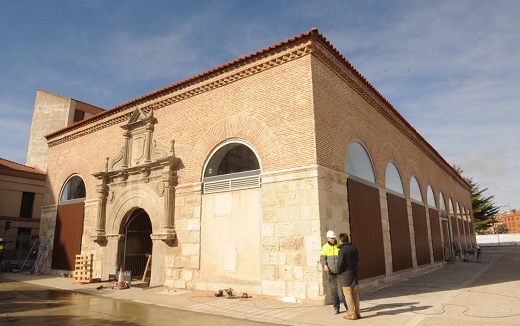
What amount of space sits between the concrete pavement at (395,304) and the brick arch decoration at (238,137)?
3.59 meters

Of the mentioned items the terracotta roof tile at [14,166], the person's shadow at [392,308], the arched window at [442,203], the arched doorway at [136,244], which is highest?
the terracotta roof tile at [14,166]

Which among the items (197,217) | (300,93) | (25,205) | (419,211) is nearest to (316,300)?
(197,217)

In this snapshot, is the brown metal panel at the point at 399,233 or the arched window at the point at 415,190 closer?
the brown metal panel at the point at 399,233

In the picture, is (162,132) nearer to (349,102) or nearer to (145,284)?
(145,284)

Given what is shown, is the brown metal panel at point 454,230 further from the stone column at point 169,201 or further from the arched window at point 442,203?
the stone column at point 169,201

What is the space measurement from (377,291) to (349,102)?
597 cm

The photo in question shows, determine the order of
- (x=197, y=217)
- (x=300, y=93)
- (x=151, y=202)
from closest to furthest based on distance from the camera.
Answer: (x=300, y=93) < (x=197, y=217) < (x=151, y=202)

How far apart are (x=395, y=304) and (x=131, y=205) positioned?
945cm

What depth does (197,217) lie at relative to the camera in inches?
423

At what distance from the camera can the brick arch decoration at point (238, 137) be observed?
9492 millimetres

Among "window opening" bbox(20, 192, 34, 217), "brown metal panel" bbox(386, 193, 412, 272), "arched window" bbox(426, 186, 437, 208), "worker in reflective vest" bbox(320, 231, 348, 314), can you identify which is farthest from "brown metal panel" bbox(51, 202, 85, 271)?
"arched window" bbox(426, 186, 437, 208)

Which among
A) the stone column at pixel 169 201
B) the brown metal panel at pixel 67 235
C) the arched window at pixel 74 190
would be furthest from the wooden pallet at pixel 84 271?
the stone column at pixel 169 201

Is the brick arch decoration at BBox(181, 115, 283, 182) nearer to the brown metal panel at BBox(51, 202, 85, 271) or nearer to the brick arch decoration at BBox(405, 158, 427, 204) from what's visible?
the brown metal panel at BBox(51, 202, 85, 271)

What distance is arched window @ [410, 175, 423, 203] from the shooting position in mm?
16009
